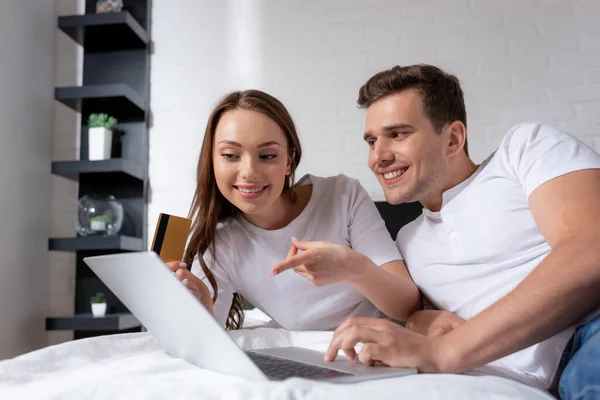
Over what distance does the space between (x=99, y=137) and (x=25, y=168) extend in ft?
1.29

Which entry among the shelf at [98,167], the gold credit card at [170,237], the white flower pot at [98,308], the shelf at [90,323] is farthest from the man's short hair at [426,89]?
the white flower pot at [98,308]

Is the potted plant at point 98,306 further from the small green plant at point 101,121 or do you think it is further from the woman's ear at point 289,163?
the woman's ear at point 289,163

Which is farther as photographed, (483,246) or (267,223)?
(267,223)

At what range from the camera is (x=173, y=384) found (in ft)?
2.45

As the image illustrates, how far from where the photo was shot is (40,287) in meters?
3.11

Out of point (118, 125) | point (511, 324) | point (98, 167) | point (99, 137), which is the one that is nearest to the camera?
point (511, 324)

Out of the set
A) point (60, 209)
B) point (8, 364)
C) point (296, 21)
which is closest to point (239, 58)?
point (296, 21)

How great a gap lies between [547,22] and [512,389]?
2465mm

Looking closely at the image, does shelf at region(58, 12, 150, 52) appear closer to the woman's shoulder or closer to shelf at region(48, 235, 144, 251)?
shelf at region(48, 235, 144, 251)

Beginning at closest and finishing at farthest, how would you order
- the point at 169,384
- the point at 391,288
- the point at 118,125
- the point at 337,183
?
the point at 169,384
the point at 391,288
the point at 337,183
the point at 118,125

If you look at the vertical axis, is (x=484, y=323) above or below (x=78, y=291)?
above

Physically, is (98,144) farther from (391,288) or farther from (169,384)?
(169,384)

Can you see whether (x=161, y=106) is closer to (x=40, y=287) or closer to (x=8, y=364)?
(x=40, y=287)

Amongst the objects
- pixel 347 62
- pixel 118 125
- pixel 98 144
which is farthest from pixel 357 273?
pixel 118 125
